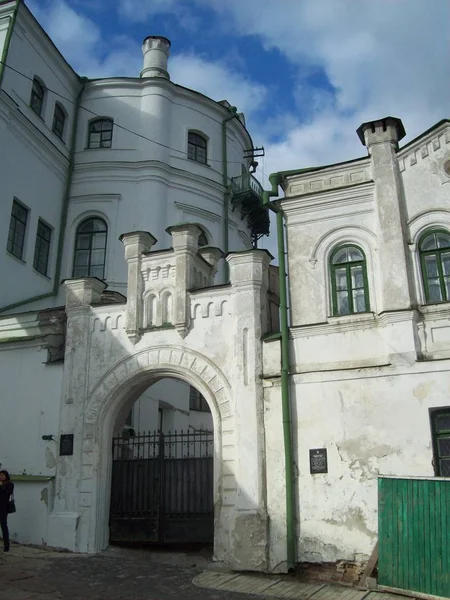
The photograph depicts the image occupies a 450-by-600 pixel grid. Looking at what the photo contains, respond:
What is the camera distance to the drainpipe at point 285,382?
33.2 feet

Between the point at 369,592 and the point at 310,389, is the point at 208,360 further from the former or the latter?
the point at 369,592

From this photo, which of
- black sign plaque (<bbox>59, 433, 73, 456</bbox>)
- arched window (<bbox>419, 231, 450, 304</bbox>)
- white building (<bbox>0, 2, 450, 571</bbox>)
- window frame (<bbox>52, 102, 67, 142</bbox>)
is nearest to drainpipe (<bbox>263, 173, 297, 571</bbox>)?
white building (<bbox>0, 2, 450, 571</bbox>)

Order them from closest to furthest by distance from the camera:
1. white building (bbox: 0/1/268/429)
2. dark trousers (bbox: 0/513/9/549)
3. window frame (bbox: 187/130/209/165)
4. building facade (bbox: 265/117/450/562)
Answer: building facade (bbox: 265/117/450/562)
dark trousers (bbox: 0/513/9/549)
white building (bbox: 0/1/268/429)
window frame (bbox: 187/130/209/165)

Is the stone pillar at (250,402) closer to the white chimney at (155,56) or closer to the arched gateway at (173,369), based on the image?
the arched gateway at (173,369)

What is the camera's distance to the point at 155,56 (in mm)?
21484

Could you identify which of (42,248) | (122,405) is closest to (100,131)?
(42,248)

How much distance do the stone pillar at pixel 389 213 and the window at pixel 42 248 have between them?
9.63 meters

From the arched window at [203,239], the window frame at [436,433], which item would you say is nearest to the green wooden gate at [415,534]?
the window frame at [436,433]

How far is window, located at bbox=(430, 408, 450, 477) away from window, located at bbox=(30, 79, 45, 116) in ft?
45.6

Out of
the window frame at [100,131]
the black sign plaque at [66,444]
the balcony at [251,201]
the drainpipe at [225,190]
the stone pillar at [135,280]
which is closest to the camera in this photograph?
the black sign plaque at [66,444]

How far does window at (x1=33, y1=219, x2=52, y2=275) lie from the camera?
17000mm

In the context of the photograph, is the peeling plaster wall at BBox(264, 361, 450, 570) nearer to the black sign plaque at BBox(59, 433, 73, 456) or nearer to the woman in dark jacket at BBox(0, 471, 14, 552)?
the black sign plaque at BBox(59, 433, 73, 456)

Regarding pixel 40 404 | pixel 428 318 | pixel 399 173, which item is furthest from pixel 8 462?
pixel 399 173

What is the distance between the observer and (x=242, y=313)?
1161 centimetres
